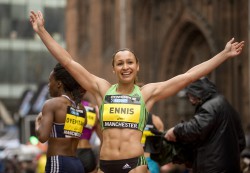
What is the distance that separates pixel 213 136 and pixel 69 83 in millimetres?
2770

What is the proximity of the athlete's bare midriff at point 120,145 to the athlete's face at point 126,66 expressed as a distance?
537mm

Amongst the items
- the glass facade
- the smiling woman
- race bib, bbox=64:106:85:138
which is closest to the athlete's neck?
the smiling woman

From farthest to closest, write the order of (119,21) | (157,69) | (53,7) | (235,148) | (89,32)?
(53,7), (89,32), (119,21), (157,69), (235,148)

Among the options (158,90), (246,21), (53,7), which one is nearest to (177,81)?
(158,90)

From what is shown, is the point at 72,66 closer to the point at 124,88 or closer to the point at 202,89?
the point at 124,88

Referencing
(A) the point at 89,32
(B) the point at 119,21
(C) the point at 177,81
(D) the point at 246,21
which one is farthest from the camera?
(A) the point at 89,32

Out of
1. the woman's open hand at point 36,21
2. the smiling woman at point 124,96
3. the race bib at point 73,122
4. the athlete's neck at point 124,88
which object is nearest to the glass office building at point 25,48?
the race bib at point 73,122

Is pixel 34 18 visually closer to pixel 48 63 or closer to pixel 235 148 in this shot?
pixel 235 148

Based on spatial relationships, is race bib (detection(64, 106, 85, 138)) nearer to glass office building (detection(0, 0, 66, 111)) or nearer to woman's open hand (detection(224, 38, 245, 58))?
woman's open hand (detection(224, 38, 245, 58))

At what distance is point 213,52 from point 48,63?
47.4 metres

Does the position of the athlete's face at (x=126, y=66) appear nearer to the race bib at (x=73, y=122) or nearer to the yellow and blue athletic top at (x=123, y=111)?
the yellow and blue athletic top at (x=123, y=111)

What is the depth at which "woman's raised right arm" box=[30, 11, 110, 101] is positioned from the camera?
31.7ft

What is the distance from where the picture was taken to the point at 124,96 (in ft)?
30.8

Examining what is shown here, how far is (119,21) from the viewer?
3528cm
